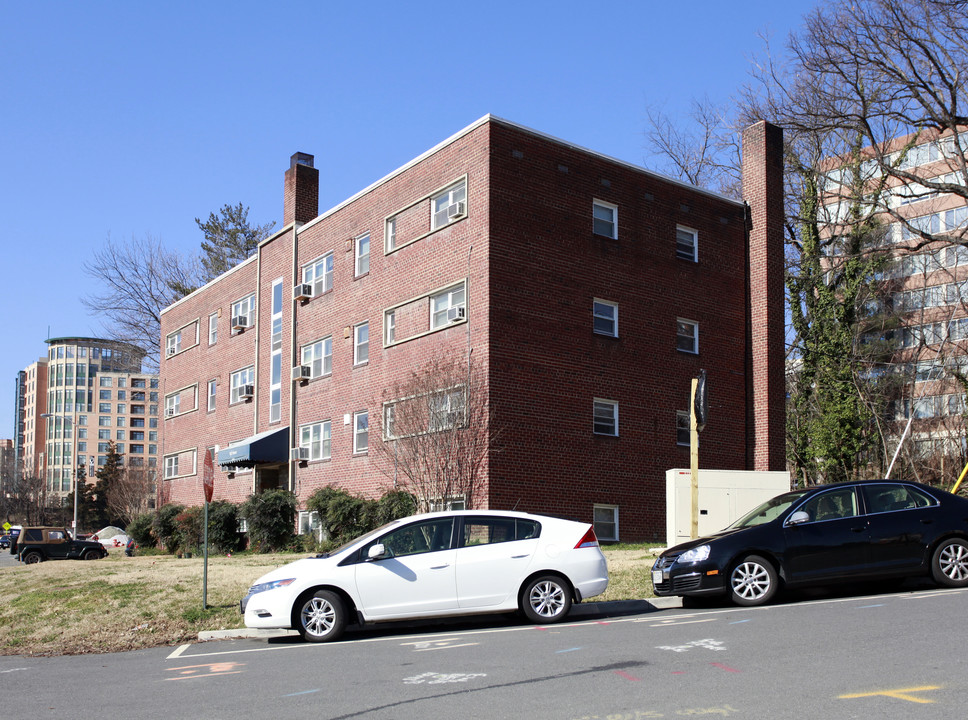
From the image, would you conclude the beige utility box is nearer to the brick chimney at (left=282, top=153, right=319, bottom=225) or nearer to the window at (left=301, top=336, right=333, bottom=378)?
the window at (left=301, top=336, right=333, bottom=378)

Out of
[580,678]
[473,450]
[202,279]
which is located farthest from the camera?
[202,279]

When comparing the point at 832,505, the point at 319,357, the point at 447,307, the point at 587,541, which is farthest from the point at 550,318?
the point at 587,541

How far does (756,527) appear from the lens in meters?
12.8

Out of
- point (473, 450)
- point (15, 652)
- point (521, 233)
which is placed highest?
point (521, 233)

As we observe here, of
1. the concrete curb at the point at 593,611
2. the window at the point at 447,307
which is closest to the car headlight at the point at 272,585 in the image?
the concrete curb at the point at 593,611

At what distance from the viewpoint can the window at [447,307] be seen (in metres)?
24.6

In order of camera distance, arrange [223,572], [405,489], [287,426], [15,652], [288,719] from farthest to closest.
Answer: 1. [287,426]
2. [405,489]
3. [223,572]
4. [15,652]
5. [288,719]

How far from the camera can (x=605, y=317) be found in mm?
26109

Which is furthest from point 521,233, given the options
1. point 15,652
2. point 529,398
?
point 15,652

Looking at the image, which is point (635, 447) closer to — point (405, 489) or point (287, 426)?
point (405, 489)

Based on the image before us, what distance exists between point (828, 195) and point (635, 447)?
55.9ft

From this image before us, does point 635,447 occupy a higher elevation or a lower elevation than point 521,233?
lower

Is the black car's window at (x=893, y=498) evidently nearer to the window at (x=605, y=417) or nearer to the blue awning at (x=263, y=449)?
the window at (x=605, y=417)

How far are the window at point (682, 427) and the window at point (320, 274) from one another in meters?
11.6
